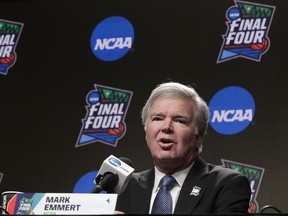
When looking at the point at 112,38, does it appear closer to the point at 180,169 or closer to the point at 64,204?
the point at 180,169

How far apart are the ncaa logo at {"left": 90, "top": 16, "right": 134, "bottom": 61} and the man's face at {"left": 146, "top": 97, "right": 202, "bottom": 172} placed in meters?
2.18

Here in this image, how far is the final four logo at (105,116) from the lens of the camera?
4500mm

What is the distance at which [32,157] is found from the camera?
471 cm

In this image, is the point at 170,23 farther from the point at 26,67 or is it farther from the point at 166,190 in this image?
the point at 166,190

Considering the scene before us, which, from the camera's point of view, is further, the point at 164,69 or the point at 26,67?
the point at 26,67

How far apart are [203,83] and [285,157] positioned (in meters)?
0.74

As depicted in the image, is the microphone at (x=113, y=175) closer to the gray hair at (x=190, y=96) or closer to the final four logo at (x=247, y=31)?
the gray hair at (x=190, y=96)

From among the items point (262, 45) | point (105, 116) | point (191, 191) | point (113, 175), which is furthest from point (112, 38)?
point (113, 175)

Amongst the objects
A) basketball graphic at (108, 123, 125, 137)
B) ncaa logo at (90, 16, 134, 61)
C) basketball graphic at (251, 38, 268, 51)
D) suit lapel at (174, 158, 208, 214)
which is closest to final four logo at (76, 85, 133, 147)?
basketball graphic at (108, 123, 125, 137)

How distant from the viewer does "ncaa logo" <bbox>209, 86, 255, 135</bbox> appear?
13.5ft

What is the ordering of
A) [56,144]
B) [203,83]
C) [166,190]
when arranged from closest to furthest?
[166,190], [203,83], [56,144]

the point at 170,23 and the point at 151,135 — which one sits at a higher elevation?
the point at 170,23

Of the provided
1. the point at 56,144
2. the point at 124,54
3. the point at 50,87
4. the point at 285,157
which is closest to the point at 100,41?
the point at 124,54

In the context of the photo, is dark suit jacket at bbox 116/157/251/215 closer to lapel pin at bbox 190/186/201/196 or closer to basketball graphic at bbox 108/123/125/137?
lapel pin at bbox 190/186/201/196
